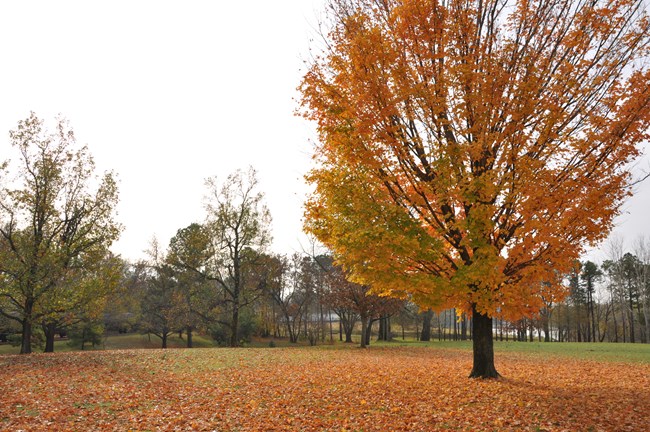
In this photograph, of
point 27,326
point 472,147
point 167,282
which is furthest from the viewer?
point 167,282

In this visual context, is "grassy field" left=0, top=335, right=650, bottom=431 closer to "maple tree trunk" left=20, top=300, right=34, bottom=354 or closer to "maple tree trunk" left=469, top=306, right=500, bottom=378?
"maple tree trunk" left=469, top=306, right=500, bottom=378

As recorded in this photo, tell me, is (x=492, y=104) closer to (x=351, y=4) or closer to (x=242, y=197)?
(x=351, y=4)

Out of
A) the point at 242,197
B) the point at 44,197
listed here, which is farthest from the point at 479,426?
the point at 242,197

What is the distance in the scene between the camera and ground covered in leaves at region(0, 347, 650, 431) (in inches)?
299

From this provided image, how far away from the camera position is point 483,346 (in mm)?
12070

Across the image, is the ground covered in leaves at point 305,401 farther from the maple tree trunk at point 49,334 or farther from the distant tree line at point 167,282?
the maple tree trunk at point 49,334

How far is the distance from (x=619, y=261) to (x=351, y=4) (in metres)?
58.2

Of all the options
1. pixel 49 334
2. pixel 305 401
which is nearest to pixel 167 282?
pixel 49 334

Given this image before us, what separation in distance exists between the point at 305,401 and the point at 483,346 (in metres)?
5.62

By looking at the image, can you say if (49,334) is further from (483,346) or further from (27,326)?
(483,346)

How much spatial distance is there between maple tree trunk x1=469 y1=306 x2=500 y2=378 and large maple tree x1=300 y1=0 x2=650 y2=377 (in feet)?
4.98

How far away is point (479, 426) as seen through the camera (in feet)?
23.9

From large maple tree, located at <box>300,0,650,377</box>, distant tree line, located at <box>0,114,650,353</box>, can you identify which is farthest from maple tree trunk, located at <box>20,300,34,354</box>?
large maple tree, located at <box>300,0,650,377</box>

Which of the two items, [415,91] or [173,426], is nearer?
[173,426]
